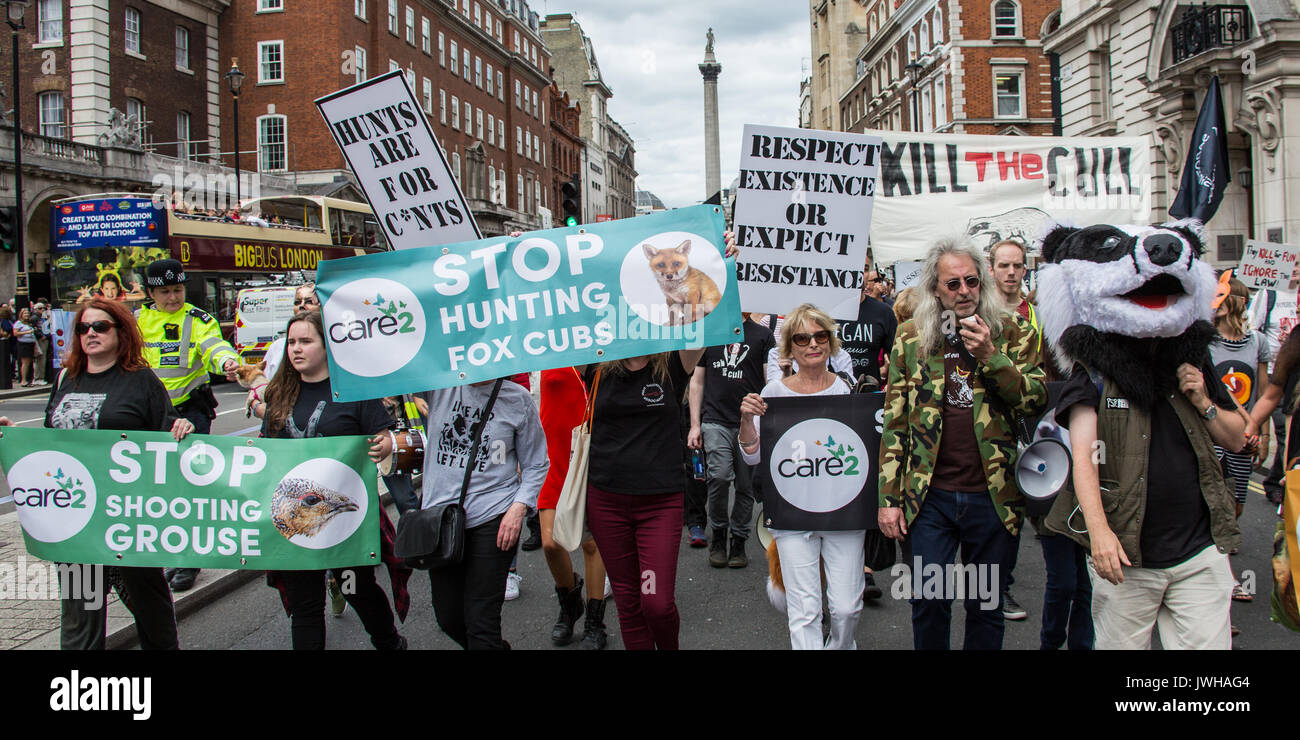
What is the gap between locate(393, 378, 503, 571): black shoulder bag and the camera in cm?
379

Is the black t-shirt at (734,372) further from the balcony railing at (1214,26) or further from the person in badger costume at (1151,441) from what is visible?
the balcony railing at (1214,26)

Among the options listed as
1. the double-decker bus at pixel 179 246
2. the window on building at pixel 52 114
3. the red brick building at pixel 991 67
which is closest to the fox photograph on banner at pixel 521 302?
the double-decker bus at pixel 179 246

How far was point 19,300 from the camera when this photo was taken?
22703mm

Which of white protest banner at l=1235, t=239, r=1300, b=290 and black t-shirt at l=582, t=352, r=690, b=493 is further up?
white protest banner at l=1235, t=239, r=1300, b=290

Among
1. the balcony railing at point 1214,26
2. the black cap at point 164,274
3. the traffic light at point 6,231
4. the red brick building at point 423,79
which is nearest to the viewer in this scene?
the black cap at point 164,274

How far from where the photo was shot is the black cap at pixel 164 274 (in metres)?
6.07

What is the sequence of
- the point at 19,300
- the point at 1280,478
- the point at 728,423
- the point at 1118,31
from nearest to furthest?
the point at 728,423
the point at 1280,478
the point at 19,300
the point at 1118,31

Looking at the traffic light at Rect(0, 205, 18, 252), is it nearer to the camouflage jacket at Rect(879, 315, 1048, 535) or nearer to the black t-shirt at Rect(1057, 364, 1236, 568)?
the camouflage jacket at Rect(879, 315, 1048, 535)

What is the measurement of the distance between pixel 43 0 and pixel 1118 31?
35.4 m

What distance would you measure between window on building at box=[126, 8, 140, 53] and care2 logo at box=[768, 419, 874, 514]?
38.1 m

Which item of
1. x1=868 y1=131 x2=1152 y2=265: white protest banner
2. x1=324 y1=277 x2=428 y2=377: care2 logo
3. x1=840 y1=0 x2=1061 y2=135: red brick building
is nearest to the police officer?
x1=324 y1=277 x2=428 y2=377: care2 logo

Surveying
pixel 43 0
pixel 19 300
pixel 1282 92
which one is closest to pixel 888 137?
pixel 1282 92

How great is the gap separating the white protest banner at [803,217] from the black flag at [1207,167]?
5.43 meters

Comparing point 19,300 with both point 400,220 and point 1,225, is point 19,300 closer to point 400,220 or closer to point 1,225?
point 1,225
